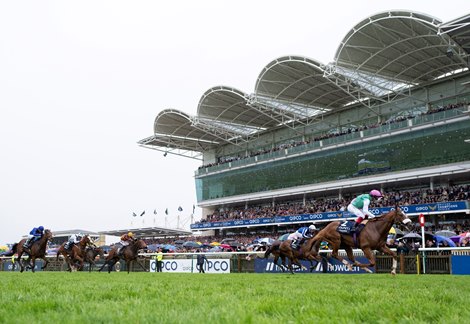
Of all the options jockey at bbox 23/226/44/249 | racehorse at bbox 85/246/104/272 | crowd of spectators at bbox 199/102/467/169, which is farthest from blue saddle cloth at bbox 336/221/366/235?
crowd of spectators at bbox 199/102/467/169

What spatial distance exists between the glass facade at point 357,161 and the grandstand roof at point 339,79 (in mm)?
4647

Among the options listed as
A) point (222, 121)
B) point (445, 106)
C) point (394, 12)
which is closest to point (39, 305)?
point (394, 12)

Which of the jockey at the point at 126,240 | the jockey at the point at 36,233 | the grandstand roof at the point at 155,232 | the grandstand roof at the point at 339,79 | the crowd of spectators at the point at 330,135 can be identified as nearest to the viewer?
the jockey at the point at 36,233

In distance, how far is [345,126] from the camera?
53438 mm

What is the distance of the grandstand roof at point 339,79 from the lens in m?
36.0

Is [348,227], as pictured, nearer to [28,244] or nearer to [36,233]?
[36,233]

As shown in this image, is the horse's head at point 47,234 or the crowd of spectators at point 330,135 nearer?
the horse's head at point 47,234

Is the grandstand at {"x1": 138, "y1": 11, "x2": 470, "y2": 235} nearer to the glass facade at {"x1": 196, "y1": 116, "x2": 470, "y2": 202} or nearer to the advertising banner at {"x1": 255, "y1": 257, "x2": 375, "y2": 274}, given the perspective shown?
the glass facade at {"x1": 196, "y1": 116, "x2": 470, "y2": 202}

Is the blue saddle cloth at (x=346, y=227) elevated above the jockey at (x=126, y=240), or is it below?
above

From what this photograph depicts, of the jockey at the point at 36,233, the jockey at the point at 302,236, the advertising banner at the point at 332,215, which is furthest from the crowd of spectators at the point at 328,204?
the jockey at the point at 36,233

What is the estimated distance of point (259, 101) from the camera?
4866 centimetres

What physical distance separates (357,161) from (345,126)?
7249 mm

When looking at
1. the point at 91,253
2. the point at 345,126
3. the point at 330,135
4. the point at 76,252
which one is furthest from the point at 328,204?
the point at 76,252

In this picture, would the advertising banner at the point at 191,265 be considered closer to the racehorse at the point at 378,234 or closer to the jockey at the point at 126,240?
the jockey at the point at 126,240
